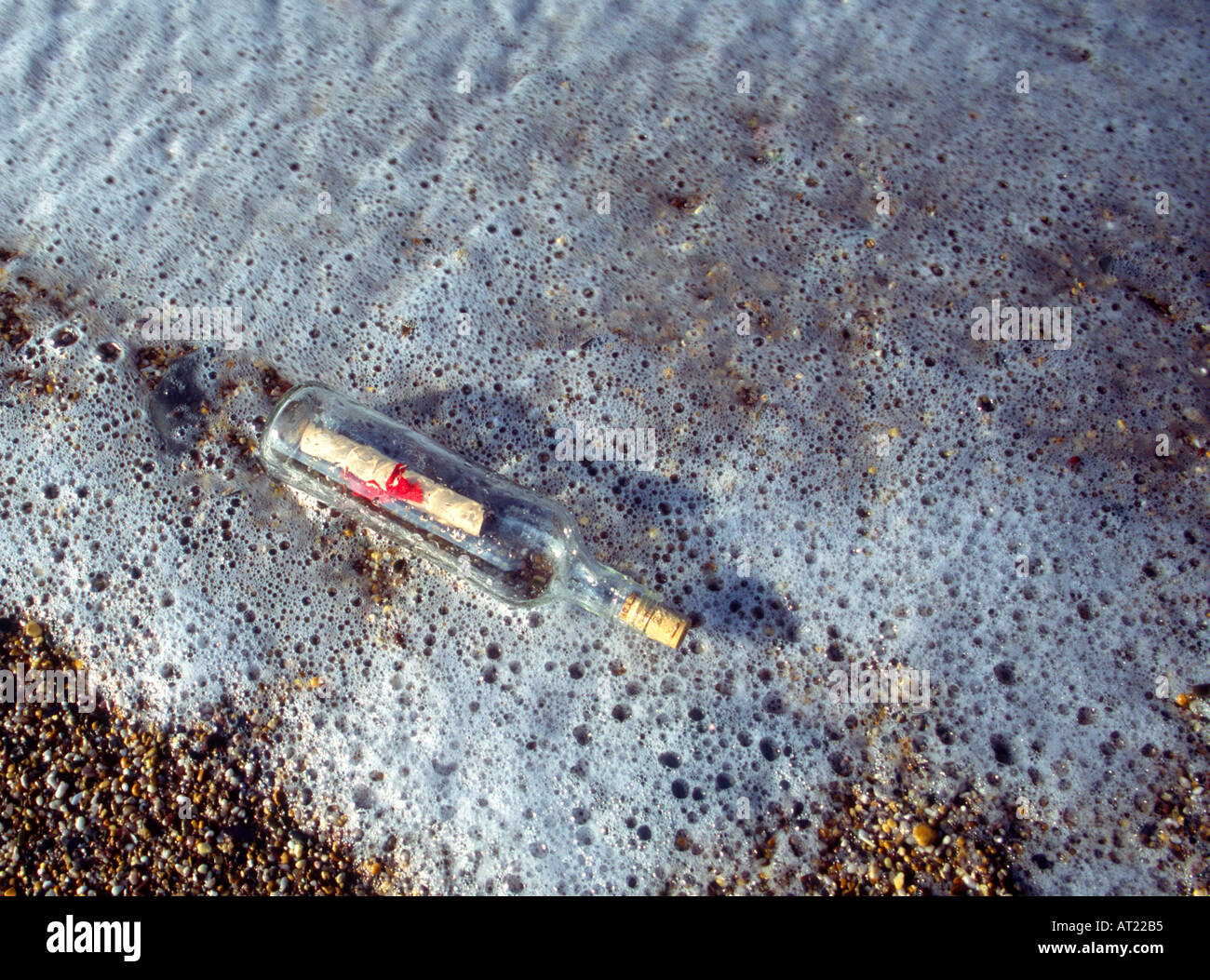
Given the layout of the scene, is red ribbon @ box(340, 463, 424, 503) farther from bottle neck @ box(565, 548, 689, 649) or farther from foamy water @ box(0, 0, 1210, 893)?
bottle neck @ box(565, 548, 689, 649)

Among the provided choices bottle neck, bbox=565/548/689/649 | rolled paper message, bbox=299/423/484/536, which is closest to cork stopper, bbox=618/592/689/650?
bottle neck, bbox=565/548/689/649

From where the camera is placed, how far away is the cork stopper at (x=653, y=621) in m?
1.87

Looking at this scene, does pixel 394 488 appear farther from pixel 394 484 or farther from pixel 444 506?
pixel 444 506

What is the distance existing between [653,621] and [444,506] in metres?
0.69

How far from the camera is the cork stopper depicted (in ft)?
6.13

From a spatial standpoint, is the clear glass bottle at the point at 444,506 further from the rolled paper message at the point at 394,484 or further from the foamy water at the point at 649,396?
the foamy water at the point at 649,396

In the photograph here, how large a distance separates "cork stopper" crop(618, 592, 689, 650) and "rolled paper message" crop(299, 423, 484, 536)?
1.65ft

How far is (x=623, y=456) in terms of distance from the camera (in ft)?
7.25

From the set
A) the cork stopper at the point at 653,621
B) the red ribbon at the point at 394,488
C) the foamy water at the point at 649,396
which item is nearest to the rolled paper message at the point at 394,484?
the red ribbon at the point at 394,488

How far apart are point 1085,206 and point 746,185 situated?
1.19m

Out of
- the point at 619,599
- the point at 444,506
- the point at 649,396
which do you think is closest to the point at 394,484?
the point at 444,506

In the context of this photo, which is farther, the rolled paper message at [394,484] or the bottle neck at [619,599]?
the rolled paper message at [394,484]

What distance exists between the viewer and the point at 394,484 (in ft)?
6.60
